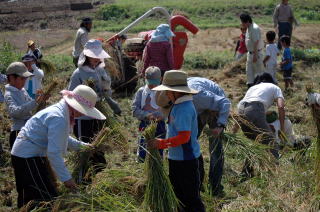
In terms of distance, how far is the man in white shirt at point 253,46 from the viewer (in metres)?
9.38

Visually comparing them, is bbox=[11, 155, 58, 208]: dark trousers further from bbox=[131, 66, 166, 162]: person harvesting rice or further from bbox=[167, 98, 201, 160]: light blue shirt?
bbox=[131, 66, 166, 162]: person harvesting rice

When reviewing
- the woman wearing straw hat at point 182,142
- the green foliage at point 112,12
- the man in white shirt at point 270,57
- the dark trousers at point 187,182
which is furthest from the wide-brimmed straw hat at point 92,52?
the green foliage at point 112,12

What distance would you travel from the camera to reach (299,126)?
297 inches

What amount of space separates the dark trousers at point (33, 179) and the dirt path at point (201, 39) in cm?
Answer: 1141

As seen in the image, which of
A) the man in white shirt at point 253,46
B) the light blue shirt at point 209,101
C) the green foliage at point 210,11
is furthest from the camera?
the green foliage at point 210,11

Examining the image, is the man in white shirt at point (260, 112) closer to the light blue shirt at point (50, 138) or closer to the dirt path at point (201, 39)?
the light blue shirt at point (50, 138)

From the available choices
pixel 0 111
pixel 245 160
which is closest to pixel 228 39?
pixel 0 111

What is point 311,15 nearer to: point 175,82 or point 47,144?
point 175,82

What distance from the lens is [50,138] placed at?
404 centimetres

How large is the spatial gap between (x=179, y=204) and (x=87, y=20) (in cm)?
506

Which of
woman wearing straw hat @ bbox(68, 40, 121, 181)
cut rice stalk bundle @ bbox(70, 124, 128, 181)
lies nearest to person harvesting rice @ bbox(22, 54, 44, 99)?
woman wearing straw hat @ bbox(68, 40, 121, 181)

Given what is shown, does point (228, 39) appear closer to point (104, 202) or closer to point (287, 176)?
point (287, 176)

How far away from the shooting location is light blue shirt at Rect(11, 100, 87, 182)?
4.04 metres

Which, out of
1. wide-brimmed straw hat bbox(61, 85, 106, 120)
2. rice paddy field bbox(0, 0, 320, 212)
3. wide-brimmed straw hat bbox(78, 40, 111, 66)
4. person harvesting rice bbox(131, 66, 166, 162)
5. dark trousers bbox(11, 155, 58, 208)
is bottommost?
rice paddy field bbox(0, 0, 320, 212)
